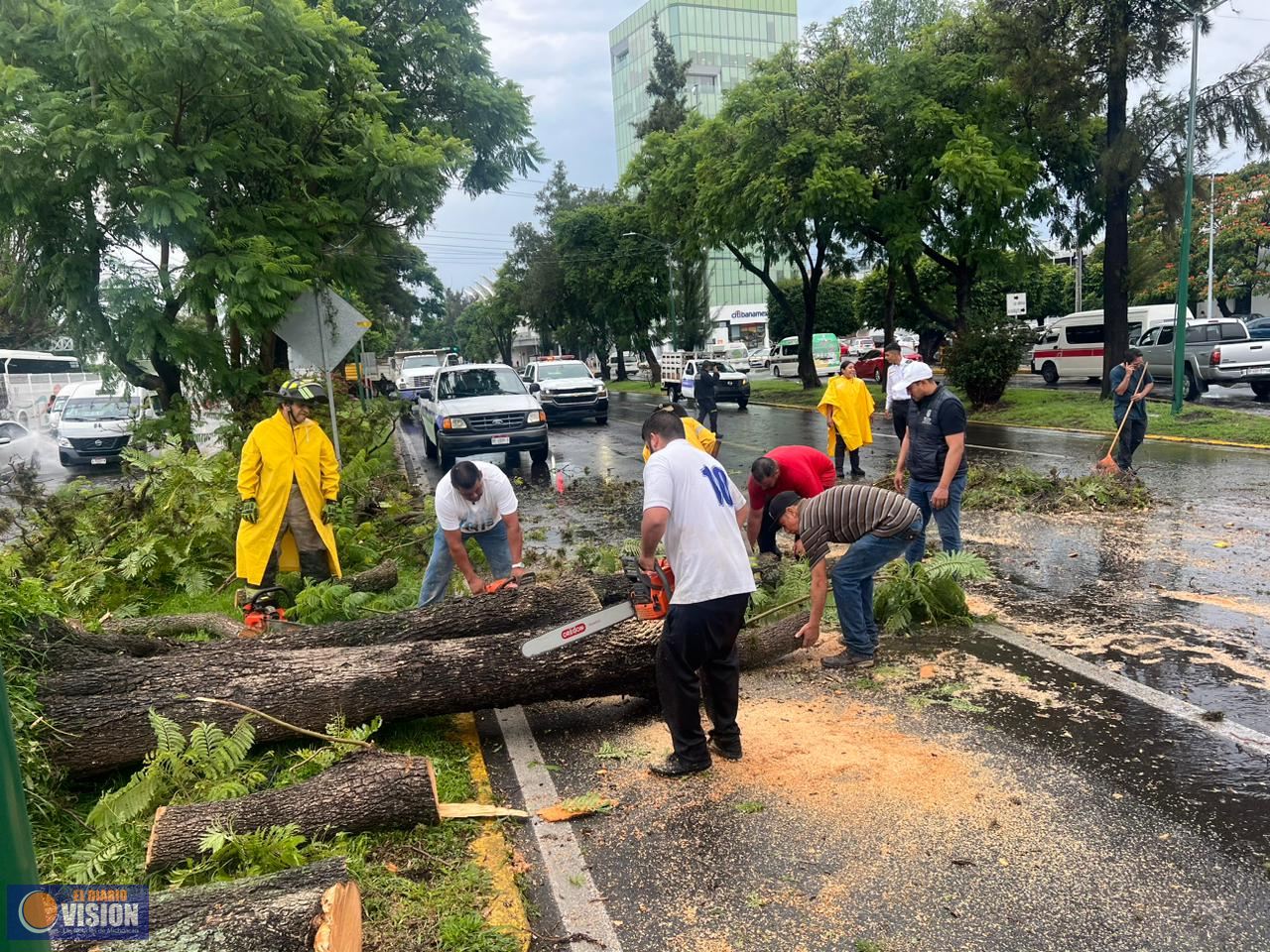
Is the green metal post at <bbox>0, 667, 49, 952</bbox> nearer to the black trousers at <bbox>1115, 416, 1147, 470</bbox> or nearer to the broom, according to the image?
the broom

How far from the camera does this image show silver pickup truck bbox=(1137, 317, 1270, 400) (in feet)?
66.3

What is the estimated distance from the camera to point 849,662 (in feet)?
18.1

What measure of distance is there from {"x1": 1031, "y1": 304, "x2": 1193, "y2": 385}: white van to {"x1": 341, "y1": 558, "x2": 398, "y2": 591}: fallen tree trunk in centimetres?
2438

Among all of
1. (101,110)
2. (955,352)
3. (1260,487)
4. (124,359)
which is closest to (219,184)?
(101,110)

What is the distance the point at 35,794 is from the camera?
384 centimetres

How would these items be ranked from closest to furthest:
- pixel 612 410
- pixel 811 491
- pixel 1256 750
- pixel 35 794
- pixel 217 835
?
pixel 217 835
pixel 35 794
pixel 1256 750
pixel 811 491
pixel 612 410

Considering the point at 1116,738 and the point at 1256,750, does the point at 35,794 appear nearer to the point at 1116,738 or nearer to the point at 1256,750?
the point at 1116,738

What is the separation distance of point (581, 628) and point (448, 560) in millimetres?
1967

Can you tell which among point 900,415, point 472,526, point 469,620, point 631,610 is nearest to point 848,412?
point 900,415

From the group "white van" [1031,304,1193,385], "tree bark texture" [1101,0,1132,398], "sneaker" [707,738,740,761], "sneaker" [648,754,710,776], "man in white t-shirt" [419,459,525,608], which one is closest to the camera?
"sneaker" [648,754,710,776]

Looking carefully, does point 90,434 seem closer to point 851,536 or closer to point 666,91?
point 851,536

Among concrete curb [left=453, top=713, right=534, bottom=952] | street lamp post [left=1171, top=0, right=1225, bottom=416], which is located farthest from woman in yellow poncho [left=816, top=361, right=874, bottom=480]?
concrete curb [left=453, top=713, right=534, bottom=952]

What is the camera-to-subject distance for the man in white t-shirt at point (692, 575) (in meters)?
4.03

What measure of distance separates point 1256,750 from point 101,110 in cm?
1042
